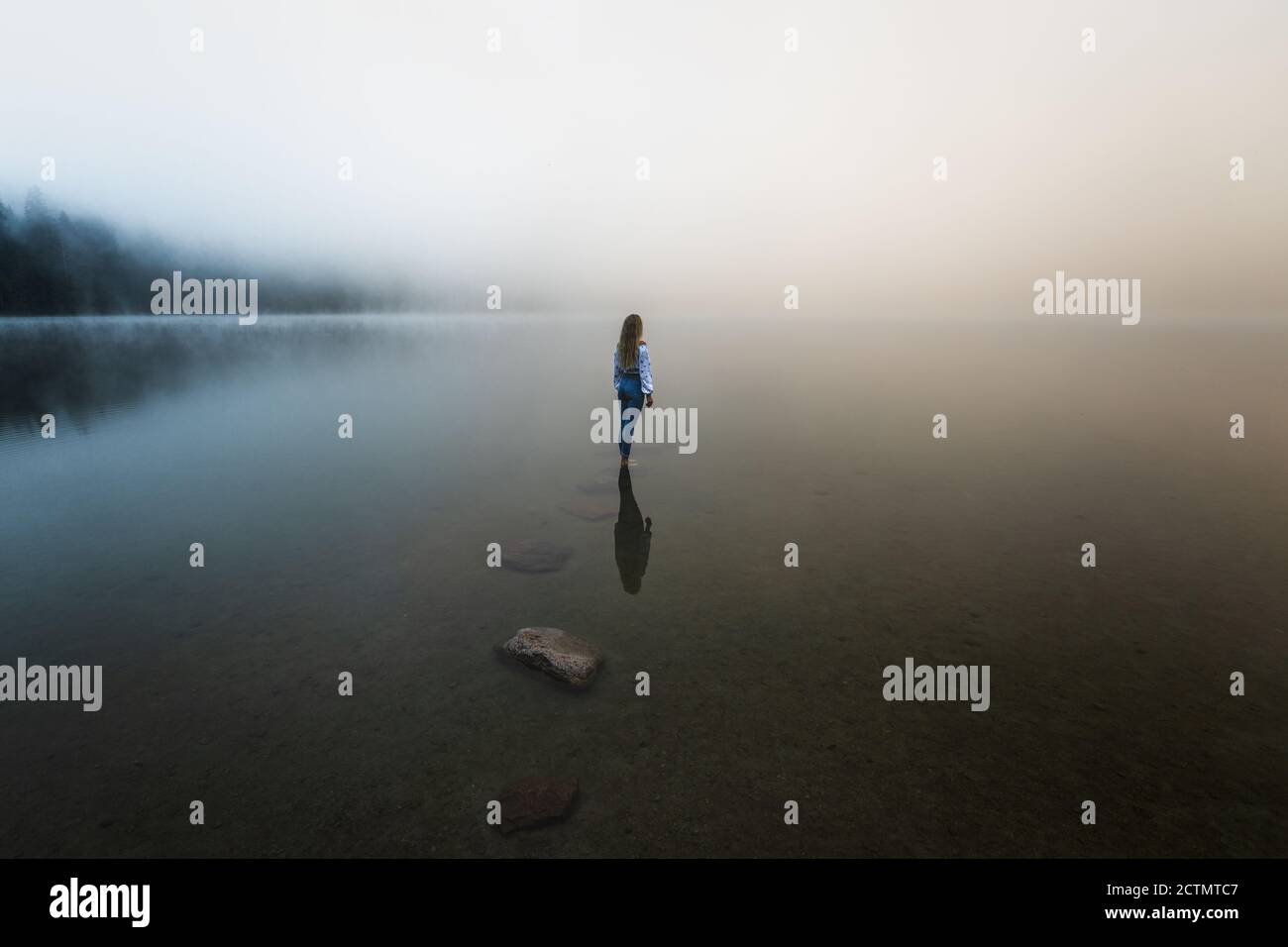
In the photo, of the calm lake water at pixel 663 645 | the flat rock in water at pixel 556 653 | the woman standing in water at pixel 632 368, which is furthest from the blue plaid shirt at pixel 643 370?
the flat rock in water at pixel 556 653

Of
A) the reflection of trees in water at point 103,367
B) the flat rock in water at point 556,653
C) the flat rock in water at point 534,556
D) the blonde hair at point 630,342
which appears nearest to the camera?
the flat rock in water at point 556,653

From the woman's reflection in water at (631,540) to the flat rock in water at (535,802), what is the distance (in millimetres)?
3467

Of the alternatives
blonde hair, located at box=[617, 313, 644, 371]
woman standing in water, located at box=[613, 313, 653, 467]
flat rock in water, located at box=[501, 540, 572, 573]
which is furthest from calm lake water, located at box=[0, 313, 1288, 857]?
blonde hair, located at box=[617, 313, 644, 371]

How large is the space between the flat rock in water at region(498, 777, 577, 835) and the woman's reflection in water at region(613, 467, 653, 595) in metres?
3.47

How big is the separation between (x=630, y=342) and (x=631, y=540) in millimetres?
4876

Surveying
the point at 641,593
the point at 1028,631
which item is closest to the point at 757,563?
the point at 641,593

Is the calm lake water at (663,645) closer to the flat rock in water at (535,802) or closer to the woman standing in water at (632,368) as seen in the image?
the flat rock in water at (535,802)

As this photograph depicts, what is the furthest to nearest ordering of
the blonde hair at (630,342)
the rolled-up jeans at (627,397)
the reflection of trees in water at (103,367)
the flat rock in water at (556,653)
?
the reflection of trees in water at (103,367) < the rolled-up jeans at (627,397) < the blonde hair at (630,342) < the flat rock in water at (556,653)

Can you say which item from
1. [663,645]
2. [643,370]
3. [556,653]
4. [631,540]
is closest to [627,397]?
[643,370]

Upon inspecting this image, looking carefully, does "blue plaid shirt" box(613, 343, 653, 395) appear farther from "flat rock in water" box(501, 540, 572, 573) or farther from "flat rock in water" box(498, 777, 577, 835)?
"flat rock in water" box(498, 777, 577, 835)

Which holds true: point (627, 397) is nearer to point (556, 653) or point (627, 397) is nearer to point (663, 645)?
point (663, 645)

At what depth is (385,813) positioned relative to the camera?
174 inches

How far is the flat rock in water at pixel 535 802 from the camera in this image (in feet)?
14.3

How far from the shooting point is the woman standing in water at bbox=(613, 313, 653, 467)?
41.6 ft
